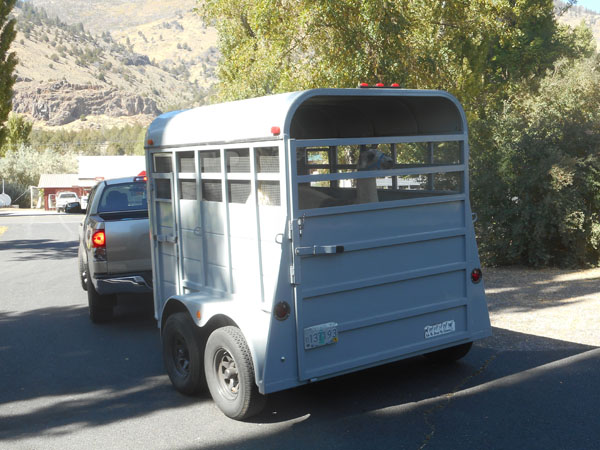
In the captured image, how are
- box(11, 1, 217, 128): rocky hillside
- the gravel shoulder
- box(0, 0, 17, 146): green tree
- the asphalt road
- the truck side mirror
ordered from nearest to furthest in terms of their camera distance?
the asphalt road → the gravel shoulder → the truck side mirror → box(0, 0, 17, 146): green tree → box(11, 1, 217, 128): rocky hillside

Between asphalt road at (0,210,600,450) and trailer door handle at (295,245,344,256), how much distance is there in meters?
1.32

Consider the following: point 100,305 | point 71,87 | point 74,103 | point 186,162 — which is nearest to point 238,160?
point 186,162

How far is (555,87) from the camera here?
819 inches

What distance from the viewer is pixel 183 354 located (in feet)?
19.9

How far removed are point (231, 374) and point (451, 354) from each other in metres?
2.26

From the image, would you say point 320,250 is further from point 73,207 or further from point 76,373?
point 73,207

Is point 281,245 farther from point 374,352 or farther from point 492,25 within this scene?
point 492,25

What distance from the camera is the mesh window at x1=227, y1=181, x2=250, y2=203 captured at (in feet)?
17.7

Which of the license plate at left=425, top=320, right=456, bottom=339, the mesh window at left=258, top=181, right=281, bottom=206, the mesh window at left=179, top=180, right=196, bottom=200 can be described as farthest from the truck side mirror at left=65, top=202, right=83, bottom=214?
the license plate at left=425, top=320, right=456, bottom=339

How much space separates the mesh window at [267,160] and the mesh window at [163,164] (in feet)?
5.13

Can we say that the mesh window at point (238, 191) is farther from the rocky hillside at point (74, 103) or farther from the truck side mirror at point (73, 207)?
the rocky hillside at point (74, 103)

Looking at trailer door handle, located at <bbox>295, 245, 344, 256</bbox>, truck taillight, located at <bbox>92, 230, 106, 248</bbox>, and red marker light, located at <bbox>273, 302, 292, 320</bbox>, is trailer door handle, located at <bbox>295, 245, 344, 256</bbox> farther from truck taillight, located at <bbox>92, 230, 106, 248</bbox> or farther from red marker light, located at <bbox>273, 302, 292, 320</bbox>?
truck taillight, located at <bbox>92, 230, 106, 248</bbox>

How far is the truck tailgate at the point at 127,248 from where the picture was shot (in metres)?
8.41

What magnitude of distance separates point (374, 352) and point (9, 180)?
72.6 metres
